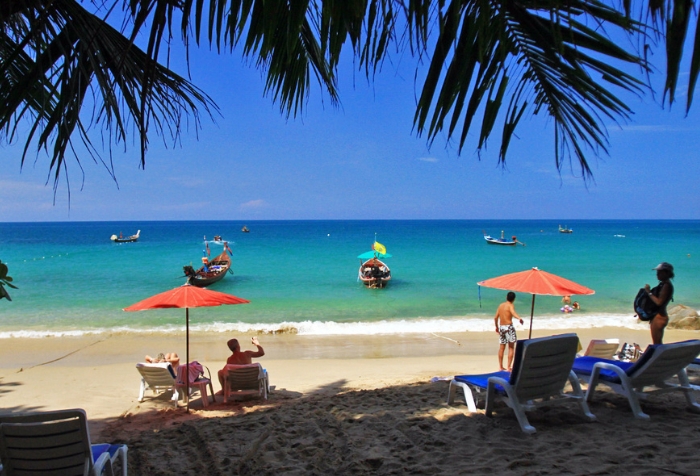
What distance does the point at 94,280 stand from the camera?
85.8 ft

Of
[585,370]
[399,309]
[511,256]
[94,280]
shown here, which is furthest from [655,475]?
[511,256]

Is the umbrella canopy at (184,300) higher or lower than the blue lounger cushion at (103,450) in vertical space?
higher

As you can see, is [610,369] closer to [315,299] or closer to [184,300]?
[184,300]

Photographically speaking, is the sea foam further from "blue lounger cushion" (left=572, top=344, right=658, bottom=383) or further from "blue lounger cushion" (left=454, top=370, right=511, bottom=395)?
"blue lounger cushion" (left=454, top=370, right=511, bottom=395)

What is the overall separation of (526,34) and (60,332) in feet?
52.3

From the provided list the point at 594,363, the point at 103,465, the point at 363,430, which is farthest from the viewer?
the point at 594,363

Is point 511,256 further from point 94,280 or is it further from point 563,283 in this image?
Answer: point 563,283

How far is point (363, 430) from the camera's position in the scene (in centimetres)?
437

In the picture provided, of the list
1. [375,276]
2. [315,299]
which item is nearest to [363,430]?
[315,299]

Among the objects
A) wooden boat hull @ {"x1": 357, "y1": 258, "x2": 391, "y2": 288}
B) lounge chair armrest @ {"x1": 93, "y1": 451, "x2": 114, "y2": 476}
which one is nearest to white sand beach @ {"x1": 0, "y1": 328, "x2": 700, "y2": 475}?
lounge chair armrest @ {"x1": 93, "y1": 451, "x2": 114, "y2": 476}

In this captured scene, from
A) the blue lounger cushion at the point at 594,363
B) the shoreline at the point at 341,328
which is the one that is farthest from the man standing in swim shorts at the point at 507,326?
the shoreline at the point at 341,328

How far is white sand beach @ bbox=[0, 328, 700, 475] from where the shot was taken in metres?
3.46

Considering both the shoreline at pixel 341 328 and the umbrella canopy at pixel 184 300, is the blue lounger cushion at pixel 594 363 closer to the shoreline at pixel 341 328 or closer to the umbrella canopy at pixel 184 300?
the umbrella canopy at pixel 184 300

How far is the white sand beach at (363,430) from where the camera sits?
3.46m
